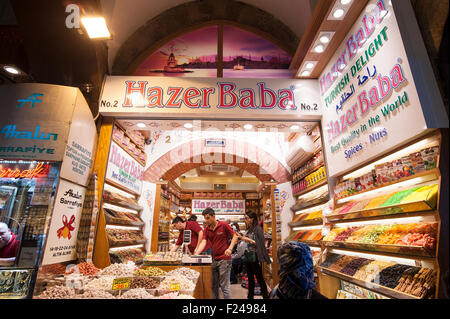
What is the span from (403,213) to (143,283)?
2.65 m

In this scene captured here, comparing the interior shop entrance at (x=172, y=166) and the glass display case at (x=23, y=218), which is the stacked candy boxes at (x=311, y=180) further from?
the glass display case at (x=23, y=218)

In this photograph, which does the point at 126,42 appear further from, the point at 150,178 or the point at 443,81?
the point at 443,81

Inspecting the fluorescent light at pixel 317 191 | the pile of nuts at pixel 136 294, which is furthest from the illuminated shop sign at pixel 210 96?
the pile of nuts at pixel 136 294

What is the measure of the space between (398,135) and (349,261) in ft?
5.51

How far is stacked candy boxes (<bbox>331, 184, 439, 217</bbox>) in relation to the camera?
1881mm

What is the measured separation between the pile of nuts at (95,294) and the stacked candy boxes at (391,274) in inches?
101

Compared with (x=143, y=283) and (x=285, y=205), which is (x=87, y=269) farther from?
(x=285, y=205)

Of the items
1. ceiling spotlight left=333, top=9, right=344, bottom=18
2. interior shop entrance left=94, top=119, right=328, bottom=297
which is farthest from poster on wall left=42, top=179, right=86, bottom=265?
ceiling spotlight left=333, top=9, right=344, bottom=18

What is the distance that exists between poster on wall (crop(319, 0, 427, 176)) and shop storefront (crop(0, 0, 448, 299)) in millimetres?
15

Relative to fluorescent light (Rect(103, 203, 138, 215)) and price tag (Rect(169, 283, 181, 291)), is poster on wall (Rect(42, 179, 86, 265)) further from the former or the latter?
price tag (Rect(169, 283, 181, 291))

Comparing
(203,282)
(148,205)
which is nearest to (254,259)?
(203,282)

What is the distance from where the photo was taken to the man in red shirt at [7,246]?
2629 millimetres

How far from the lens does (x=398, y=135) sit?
2.33 meters
